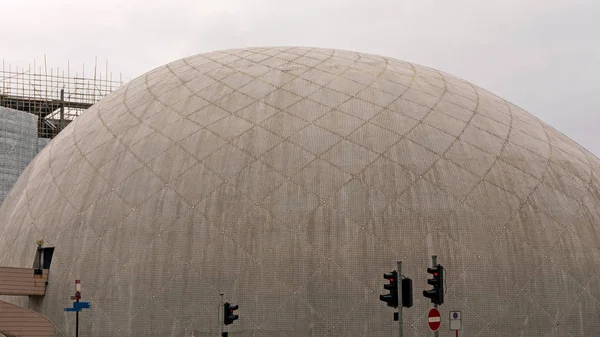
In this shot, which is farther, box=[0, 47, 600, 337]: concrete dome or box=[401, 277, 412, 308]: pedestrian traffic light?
box=[0, 47, 600, 337]: concrete dome

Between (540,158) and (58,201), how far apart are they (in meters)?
19.0

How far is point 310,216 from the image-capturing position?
1109 inches

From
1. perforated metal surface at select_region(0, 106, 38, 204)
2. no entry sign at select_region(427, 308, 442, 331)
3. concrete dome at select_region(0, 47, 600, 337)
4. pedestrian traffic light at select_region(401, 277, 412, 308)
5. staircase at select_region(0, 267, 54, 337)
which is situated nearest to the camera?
pedestrian traffic light at select_region(401, 277, 412, 308)

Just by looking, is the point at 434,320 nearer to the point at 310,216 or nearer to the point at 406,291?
the point at 406,291

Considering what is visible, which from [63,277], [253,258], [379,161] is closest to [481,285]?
[379,161]

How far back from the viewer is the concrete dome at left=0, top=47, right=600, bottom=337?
27719 millimetres

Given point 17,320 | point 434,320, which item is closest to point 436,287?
point 434,320

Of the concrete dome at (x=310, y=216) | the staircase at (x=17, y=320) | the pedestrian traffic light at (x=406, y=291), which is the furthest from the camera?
the staircase at (x=17, y=320)

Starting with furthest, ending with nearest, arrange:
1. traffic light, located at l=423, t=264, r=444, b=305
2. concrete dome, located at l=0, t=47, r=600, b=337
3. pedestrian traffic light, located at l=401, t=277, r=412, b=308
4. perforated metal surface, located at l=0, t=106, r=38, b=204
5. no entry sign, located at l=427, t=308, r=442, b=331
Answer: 1. perforated metal surface, located at l=0, t=106, r=38, b=204
2. concrete dome, located at l=0, t=47, r=600, b=337
3. no entry sign, located at l=427, t=308, r=442, b=331
4. pedestrian traffic light, located at l=401, t=277, r=412, b=308
5. traffic light, located at l=423, t=264, r=444, b=305

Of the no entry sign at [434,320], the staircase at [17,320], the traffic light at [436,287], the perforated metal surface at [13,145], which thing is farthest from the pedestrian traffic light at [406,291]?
the perforated metal surface at [13,145]

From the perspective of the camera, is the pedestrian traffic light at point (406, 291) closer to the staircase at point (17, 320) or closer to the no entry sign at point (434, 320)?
the no entry sign at point (434, 320)

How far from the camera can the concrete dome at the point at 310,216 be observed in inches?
1091

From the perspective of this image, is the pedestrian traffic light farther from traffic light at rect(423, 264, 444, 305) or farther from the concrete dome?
the concrete dome

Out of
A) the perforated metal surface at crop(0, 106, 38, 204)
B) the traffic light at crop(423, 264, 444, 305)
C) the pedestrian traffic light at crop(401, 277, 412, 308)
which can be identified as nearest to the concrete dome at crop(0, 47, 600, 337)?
the pedestrian traffic light at crop(401, 277, 412, 308)
